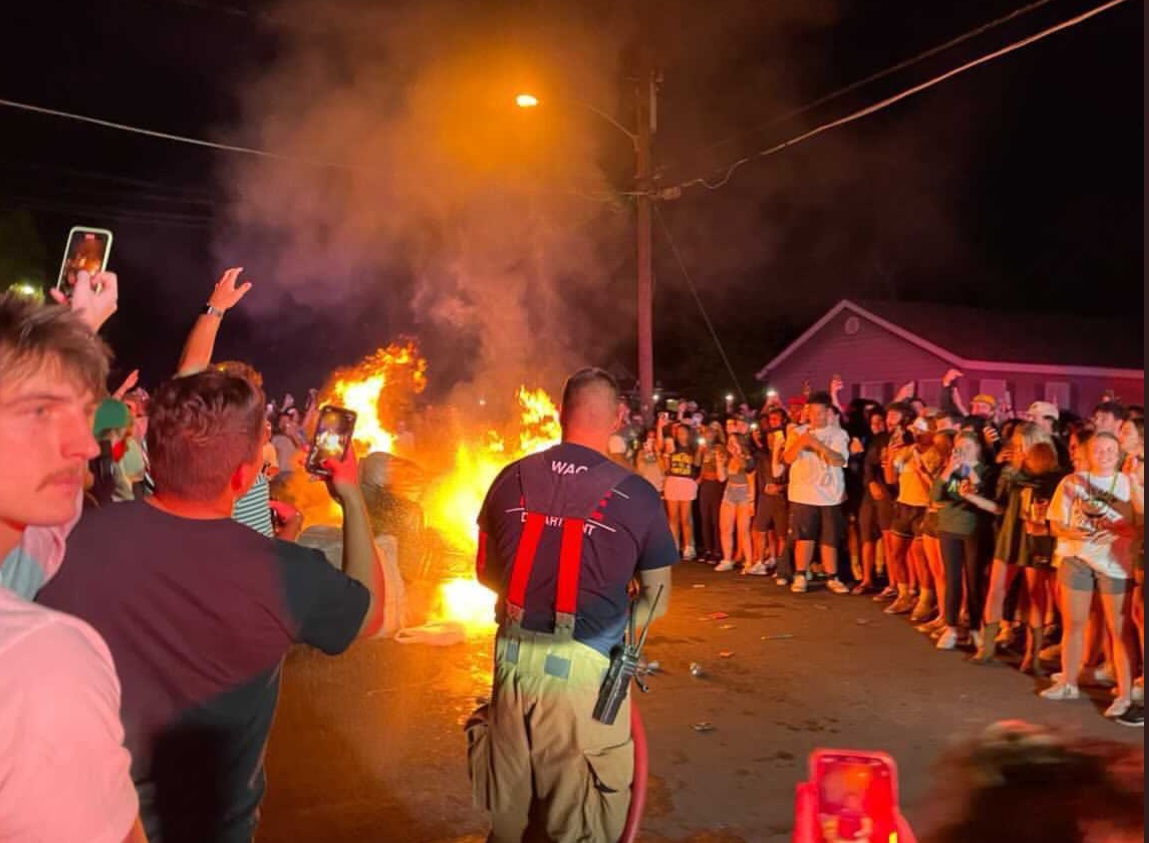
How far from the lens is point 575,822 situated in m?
3.05

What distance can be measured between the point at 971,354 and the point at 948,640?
18272mm

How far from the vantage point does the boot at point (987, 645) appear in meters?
7.09

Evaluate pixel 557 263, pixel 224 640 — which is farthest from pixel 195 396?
pixel 557 263

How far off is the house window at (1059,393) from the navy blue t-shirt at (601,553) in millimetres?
25266

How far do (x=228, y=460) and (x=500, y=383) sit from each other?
13674mm

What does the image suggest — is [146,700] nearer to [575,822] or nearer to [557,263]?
[575,822]

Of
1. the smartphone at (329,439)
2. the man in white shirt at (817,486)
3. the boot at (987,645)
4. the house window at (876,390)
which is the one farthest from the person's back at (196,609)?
the house window at (876,390)

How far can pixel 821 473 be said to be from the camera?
966 cm

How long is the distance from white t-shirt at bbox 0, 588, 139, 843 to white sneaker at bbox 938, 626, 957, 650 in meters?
7.37

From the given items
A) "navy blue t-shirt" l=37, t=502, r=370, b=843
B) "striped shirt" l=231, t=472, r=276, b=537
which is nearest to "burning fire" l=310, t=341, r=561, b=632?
"striped shirt" l=231, t=472, r=276, b=537

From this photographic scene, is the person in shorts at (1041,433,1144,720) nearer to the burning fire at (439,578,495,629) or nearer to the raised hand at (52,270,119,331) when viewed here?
the burning fire at (439,578,495,629)

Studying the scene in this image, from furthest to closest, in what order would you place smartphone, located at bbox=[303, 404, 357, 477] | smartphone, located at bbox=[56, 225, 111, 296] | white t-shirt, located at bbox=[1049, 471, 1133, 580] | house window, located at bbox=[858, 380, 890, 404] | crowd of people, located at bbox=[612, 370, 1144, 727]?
1. house window, located at bbox=[858, 380, 890, 404]
2. crowd of people, located at bbox=[612, 370, 1144, 727]
3. white t-shirt, located at bbox=[1049, 471, 1133, 580]
4. smartphone, located at bbox=[56, 225, 111, 296]
5. smartphone, located at bbox=[303, 404, 357, 477]

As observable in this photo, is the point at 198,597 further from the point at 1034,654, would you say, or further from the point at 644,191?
the point at 644,191

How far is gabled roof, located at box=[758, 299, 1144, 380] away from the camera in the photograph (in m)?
24.4
